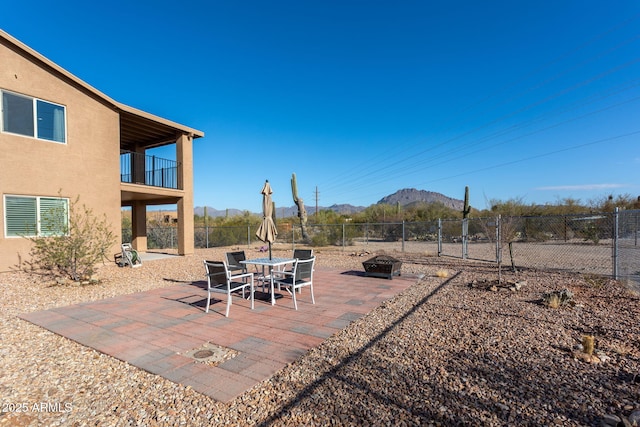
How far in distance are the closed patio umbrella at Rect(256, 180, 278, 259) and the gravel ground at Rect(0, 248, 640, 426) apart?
2927mm

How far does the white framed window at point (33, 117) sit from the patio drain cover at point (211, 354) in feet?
31.6

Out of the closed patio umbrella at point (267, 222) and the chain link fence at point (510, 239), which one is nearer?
the closed patio umbrella at point (267, 222)

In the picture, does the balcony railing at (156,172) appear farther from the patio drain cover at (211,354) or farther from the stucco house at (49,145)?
the patio drain cover at (211,354)

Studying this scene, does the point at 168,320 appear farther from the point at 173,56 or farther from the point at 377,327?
the point at 173,56

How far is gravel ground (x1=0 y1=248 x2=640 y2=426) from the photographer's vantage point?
272 cm

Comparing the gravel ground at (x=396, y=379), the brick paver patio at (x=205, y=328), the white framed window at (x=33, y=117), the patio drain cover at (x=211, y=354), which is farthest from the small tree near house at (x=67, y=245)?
the patio drain cover at (x=211, y=354)

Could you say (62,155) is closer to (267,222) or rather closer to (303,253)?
(267,222)

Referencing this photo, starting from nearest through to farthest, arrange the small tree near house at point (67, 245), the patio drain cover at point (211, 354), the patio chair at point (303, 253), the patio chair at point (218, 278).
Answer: the patio drain cover at point (211, 354) → the patio chair at point (218, 278) → the patio chair at point (303, 253) → the small tree near house at point (67, 245)

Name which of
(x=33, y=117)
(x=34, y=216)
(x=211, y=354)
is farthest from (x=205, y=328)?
(x=33, y=117)

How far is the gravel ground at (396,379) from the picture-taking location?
2.72 m

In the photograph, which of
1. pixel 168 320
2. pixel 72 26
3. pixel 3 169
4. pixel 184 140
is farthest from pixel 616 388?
pixel 72 26

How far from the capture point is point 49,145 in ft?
32.7

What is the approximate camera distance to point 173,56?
14.3 meters

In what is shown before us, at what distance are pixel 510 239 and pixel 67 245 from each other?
11.9 meters
